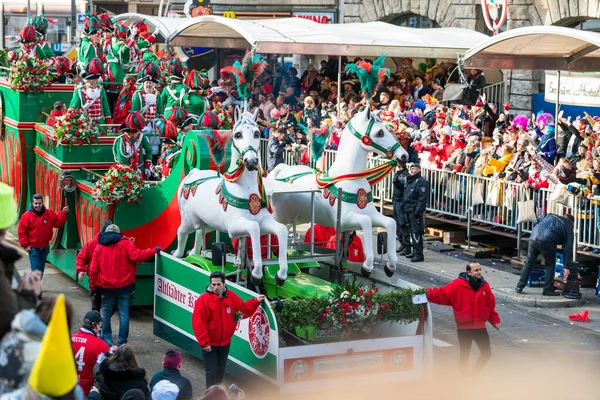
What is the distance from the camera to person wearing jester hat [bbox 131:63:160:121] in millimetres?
17047

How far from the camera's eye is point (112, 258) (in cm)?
1303

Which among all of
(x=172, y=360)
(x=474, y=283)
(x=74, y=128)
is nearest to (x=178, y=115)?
(x=74, y=128)

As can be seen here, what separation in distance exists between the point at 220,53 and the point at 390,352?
2648 cm

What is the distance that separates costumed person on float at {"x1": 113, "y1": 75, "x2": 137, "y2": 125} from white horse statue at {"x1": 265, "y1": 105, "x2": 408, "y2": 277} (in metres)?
5.27

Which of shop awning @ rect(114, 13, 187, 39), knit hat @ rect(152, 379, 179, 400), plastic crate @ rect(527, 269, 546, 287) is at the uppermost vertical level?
shop awning @ rect(114, 13, 187, 39)

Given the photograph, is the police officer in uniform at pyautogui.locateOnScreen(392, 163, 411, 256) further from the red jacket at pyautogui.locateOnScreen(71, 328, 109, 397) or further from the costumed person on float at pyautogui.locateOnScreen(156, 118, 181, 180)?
the red jacket at pyautogui.locateOnScreen(71, 328, 109, 397)

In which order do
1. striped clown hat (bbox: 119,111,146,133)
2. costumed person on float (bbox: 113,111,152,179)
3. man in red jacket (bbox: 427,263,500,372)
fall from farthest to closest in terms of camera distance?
striped clown hat (bbox: 119,111,146,133) < costumed person on float (bbox: 113,111,152,179) < man in red jacket (bbox: 427,263,500,372)

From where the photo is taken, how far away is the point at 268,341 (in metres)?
11.2

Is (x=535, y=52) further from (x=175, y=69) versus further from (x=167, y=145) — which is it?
(x=167, y=145)

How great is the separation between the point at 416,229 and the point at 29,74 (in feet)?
22.9

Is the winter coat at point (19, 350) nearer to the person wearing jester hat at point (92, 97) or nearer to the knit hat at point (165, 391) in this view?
the knit hat at point (165, 391)

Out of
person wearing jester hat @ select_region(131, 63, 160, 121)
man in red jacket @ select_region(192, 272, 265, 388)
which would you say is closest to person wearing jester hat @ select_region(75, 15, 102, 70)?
person wearing jester hat @ select_region(131, 63, 160, 121)

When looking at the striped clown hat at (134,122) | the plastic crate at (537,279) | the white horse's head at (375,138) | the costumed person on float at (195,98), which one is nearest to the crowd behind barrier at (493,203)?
the plastic crate at (537,279)

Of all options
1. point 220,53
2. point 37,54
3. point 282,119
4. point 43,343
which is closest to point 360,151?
point 37,54
